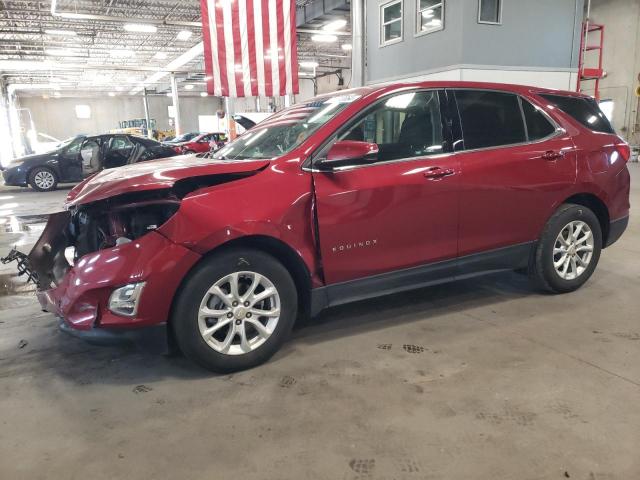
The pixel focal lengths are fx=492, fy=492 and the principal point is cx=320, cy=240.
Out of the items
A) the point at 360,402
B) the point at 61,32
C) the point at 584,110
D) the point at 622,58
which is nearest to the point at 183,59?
the point at 61,32

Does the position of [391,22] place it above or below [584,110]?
above

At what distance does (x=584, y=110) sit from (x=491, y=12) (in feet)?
28.1

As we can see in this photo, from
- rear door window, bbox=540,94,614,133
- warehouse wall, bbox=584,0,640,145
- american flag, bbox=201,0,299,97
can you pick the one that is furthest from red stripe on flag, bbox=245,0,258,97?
warehouse wall, bbox=584,0,640,145

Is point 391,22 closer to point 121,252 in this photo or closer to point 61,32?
point 121,252

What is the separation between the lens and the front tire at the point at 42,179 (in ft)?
39.9

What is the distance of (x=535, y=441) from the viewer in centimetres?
212

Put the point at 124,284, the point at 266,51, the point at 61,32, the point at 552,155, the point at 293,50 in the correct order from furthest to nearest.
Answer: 1. the point at 61,32
2. the point at 293,50
3. the point at 266,51
4. the point at 552,155
5. the point at 124,284

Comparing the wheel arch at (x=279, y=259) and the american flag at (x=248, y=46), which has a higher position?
the american flag at (x=248, y=46)

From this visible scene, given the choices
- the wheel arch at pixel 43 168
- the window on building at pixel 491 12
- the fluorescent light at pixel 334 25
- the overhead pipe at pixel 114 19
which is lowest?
the wheel arch at pixel 43 168

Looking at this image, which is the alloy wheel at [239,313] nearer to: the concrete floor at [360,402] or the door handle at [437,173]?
the concrete floor at [360,402]

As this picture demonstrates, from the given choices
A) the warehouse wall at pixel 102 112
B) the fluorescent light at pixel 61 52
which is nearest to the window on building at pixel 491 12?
the fluorescent light at pixel 61 52

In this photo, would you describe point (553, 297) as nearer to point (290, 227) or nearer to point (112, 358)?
point (290, 227)

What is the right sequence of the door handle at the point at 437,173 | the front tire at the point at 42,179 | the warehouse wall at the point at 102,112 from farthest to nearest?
the warehouse wall at the point at 102,112 → the front tire at the point at 42,179 → the door handle at the point at 437,173

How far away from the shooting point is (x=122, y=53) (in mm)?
24688
